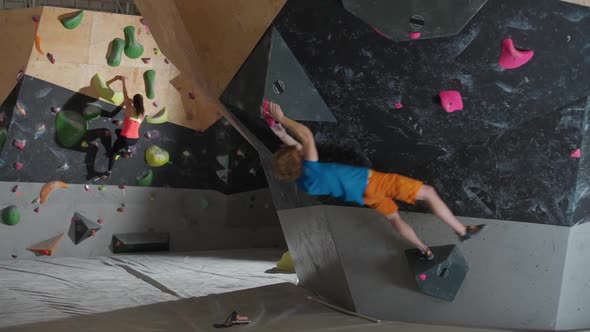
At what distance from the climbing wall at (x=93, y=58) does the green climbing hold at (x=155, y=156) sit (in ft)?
1.30

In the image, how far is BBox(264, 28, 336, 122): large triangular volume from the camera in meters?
2.96

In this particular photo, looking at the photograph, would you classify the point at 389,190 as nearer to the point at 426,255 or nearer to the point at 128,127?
the point at 426,255

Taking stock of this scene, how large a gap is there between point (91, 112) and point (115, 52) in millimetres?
652

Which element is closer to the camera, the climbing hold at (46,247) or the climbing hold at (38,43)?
the climbing hold at (38,43)

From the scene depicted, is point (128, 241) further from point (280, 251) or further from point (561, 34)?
point (561, 34)

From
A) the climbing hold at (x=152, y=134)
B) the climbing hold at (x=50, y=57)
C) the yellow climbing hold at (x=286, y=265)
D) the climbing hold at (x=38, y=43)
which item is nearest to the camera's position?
the yellow climbing hold at (x=286, y=265)

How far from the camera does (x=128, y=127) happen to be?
251 inches

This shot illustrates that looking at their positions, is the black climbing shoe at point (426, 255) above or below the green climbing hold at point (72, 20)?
below

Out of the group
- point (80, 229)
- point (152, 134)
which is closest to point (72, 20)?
point (152, 134)

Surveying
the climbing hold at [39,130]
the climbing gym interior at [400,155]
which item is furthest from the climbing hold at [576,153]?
the climbing hold at [39,130]

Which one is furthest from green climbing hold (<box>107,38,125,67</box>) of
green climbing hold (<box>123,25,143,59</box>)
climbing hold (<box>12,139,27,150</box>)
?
climbing hold (<box>12,139,27,150</box>)

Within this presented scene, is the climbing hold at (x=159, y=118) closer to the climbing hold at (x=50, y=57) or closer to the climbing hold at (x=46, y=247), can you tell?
the climbing hold at (x=50, y=57)

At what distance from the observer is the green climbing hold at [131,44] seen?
6.27 meters

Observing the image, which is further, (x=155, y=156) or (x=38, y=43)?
(x=155, y=156)
